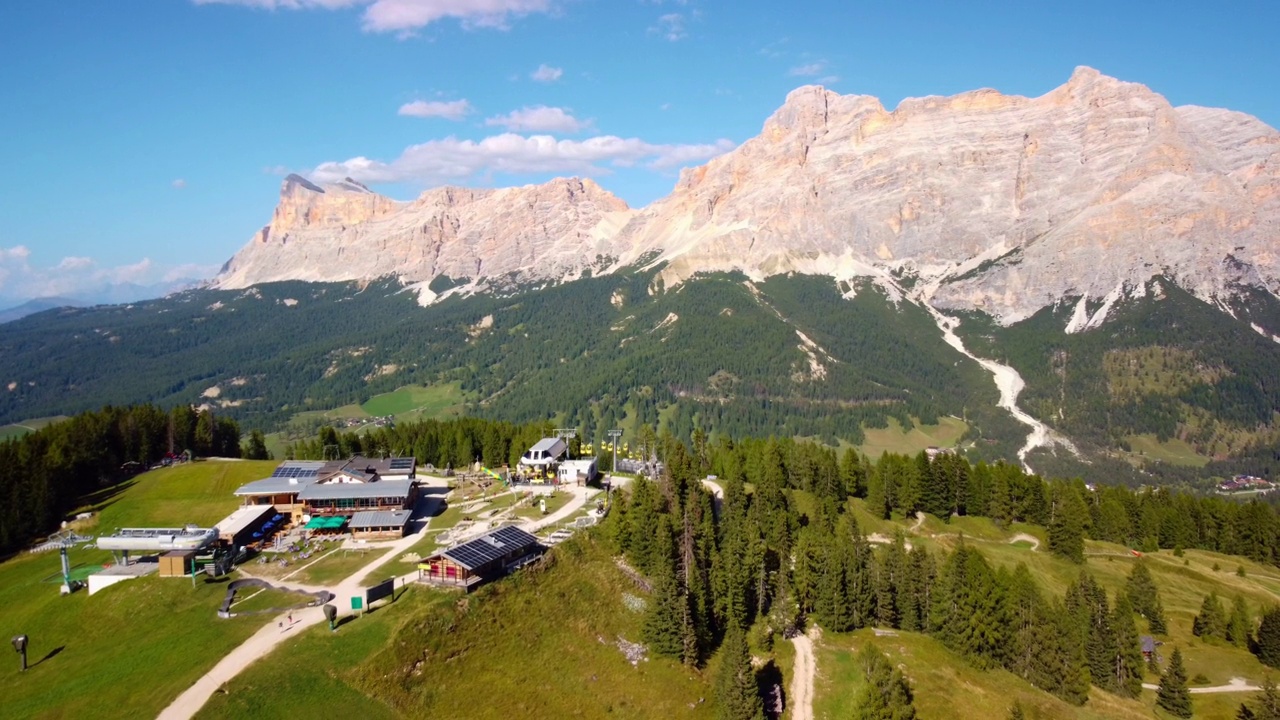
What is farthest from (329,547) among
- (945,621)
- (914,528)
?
(914,528)

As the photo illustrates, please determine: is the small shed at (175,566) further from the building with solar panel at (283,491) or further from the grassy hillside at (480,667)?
the grassy hillside at (480,667)

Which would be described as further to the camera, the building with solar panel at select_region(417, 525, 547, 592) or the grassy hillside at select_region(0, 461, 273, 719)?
the building with solar panel at select_region(417, 525, 547, 592)

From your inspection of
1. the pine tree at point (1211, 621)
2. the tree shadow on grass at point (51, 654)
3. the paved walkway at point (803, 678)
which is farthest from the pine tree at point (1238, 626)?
the tree shadow on grass at point (51, 654)

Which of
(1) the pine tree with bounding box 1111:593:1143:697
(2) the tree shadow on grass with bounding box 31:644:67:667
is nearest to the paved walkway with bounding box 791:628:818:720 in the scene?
(1) the pine tree with bounding box 1111:593:1143:697

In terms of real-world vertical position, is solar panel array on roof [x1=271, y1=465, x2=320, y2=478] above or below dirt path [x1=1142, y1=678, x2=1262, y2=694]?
above

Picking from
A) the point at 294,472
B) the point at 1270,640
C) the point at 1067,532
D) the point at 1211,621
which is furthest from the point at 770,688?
the point at 294,472

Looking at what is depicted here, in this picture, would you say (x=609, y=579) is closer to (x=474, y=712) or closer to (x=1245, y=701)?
(x=474, y=712)

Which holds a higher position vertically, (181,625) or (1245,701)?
(181,625)

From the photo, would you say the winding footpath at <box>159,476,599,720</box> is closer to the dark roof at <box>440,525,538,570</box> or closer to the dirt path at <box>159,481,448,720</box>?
the dirt path at <box>159,481,448,720</box>
